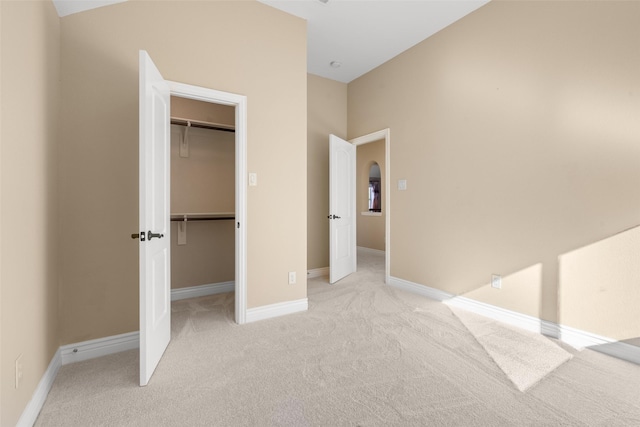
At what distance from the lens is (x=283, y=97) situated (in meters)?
2.99

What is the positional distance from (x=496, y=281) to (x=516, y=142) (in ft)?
4.41

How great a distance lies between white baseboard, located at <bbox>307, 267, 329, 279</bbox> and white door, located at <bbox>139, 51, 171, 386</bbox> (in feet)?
7.69

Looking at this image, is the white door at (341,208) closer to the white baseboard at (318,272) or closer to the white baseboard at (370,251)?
Result: the white baseboard at (318,272)

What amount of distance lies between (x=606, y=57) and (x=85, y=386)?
4246 millimetres

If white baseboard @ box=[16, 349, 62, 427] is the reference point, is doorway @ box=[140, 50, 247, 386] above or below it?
above

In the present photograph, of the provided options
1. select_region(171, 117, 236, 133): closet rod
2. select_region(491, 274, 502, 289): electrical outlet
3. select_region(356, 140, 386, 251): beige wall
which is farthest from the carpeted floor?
select_region(356, 140, 386, 251): beige wall

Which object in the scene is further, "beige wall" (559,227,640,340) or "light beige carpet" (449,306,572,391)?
"beige wall" (559,227,640,340)

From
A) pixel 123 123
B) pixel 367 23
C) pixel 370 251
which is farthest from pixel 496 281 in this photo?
pixel 370 251

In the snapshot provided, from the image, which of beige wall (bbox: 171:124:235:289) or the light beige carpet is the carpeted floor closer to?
the light beige carpet

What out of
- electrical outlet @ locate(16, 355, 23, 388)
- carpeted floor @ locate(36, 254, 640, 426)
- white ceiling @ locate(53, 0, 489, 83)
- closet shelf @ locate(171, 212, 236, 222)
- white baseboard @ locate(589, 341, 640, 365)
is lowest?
carpeted floor @ locate(36, 254, 640, 426)

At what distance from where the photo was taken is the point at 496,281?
2918 mm

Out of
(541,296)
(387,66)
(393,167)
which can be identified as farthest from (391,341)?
(387,66)

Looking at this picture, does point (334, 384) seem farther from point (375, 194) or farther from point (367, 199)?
point (375, 194)

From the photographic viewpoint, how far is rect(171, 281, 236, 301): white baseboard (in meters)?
3.44
